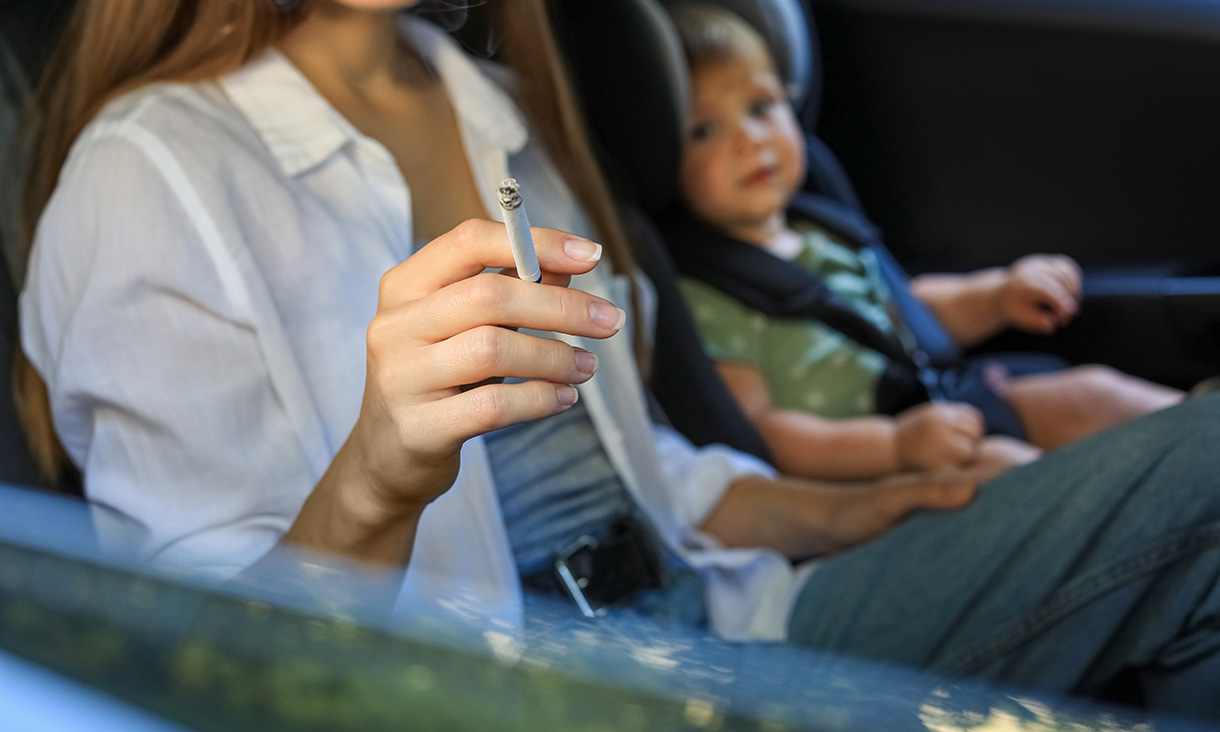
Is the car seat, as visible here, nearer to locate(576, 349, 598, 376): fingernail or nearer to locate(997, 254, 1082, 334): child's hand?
locate(997, 254, 1082, 334): child's hand

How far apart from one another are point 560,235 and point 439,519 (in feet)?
0.62

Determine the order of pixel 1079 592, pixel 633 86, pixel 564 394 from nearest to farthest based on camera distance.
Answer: pixel 564 394
pixel 1079 592
pixel 633 86

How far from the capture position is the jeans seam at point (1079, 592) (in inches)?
26.2

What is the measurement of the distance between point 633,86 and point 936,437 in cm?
44

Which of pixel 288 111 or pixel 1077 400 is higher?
pixel 288 111

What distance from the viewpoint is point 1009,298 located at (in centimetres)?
133

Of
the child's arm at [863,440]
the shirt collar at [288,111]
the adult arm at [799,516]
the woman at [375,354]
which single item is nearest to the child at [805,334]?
the child's arm at [863,440]

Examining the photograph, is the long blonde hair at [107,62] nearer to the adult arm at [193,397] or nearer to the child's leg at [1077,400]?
the adult arm at [193,397]

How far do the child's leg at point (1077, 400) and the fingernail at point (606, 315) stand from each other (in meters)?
0.92

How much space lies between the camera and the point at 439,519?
52 centimetres

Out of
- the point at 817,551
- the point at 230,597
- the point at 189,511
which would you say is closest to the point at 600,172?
the point at 817,551

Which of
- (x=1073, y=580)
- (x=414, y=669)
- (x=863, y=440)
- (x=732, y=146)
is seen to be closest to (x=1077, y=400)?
(x=863, y=440)

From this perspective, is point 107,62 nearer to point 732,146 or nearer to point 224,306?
point 224,306

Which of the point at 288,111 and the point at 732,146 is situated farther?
the point at 732,146
